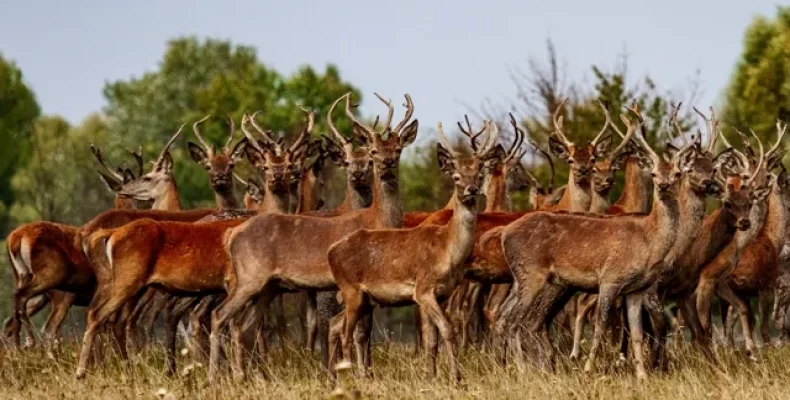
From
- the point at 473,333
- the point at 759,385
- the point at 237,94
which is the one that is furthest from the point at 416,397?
the point at 237,94

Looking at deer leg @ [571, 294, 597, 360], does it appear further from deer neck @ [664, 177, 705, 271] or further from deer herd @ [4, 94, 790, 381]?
deer neck @ [664, 177, 705, 271]

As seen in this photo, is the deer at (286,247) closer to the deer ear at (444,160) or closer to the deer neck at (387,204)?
the deer neck at (387,204)

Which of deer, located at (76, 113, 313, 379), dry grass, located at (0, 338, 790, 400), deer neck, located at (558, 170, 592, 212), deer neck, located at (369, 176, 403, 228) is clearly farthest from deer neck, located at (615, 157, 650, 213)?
deer, located at (76, 113, 313, 379)

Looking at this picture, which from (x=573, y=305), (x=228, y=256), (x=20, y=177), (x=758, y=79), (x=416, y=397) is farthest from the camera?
(x=20, y=177)

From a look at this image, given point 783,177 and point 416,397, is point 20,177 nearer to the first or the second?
point 783,177

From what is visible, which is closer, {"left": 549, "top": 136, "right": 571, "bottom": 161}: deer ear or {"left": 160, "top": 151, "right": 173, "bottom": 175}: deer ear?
{"left": 549, "top": 136, "right": 571, "bottom": 161}: deer ear

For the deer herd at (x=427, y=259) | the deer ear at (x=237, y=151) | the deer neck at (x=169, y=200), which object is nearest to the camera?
the deer herd at (x=427, y=259)

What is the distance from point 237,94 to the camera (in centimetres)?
6138

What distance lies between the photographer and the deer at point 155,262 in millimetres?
13922

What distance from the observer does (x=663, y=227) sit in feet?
43.1

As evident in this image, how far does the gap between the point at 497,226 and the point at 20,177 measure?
53839 mm

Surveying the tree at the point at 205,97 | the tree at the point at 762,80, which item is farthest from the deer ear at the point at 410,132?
the tree at the point at 205,97

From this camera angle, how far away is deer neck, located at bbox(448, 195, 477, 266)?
1268 cm

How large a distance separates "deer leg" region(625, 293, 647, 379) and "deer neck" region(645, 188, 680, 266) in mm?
370
